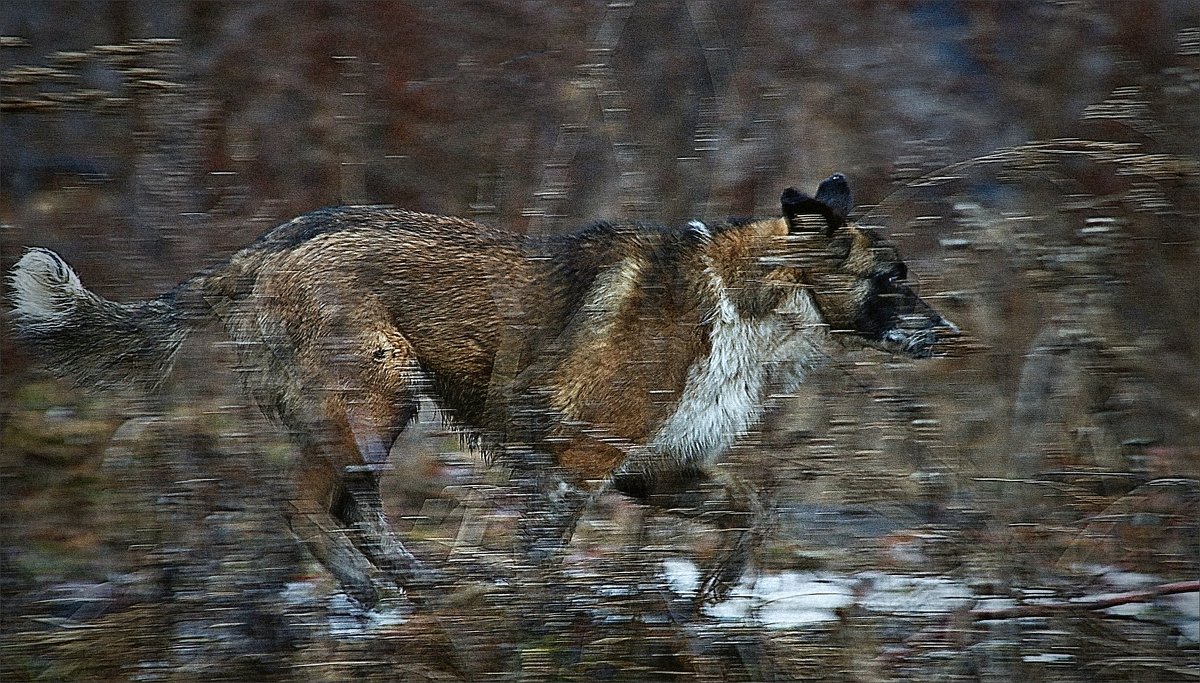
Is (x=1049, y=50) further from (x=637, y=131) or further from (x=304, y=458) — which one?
(x=304, y=458)

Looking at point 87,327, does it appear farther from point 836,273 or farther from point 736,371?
point 836,273

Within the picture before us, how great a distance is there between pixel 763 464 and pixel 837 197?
4.31 ft

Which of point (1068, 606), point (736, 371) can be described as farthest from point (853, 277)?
point (1068, 606)

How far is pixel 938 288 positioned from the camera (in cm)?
450

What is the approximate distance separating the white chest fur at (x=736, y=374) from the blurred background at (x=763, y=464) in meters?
0.17

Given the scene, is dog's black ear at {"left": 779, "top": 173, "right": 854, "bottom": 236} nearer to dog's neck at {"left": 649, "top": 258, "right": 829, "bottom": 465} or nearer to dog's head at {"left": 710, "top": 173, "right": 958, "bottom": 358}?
dog's head at {"left": 710, "top": 173, "right": 958, "bottom": 358}

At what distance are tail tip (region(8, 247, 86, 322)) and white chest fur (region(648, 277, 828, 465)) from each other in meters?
2.32

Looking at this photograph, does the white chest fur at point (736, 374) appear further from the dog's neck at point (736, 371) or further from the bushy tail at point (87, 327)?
the bushy tail at point (87, 327)

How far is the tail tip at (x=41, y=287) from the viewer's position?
4309mm

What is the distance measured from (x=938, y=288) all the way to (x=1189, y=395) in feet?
3.77

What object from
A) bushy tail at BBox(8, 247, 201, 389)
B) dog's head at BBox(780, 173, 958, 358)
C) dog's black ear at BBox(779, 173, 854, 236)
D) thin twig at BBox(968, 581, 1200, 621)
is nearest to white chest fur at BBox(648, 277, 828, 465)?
dog's head at BBox(780, 173, 958, 358)

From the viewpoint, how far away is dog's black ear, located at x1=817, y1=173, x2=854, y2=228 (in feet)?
16.1

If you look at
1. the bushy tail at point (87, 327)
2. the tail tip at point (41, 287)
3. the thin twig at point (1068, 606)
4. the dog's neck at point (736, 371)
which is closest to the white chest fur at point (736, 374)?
the dog's neck at point (736, 371)

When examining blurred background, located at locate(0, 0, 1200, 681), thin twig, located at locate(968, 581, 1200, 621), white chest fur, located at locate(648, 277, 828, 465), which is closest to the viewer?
thin twig, located at locate(968, 581, 1200, 621)
